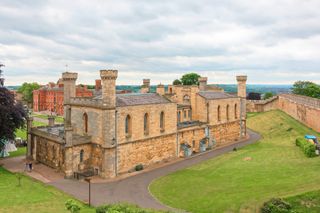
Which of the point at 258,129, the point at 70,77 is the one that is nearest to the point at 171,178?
the point at 70,77

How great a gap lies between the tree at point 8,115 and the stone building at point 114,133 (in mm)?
3024

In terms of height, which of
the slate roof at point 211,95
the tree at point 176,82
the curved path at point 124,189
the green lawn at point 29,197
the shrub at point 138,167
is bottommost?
the curved path at point 124,189

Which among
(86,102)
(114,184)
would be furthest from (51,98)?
(114,184)

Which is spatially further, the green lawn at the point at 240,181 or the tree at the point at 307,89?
the tree at the point at 307,89

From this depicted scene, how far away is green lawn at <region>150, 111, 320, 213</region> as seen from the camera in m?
23.1

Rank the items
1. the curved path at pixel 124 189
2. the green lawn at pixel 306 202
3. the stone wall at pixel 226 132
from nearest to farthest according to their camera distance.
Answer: the green lawn at pixel 306 202 → the curved path at pixel 124 189 → the stone wall at pixel 226 132

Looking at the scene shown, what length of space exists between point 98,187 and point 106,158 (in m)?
3.72

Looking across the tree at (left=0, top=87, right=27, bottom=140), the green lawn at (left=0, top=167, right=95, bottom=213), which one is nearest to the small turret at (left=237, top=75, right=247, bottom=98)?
the tree at (left=0, top=87, right=27, bottom=140)

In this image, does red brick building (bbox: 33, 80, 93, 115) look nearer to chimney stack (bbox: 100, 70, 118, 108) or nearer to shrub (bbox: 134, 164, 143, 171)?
shrub (bbox: 134, 164, 143, 171)

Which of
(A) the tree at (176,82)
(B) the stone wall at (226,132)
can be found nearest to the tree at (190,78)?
(A) the tree at (176,82)

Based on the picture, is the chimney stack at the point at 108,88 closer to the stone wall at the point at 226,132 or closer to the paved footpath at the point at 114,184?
the paved footpath at the point at 114,184

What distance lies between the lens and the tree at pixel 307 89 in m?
88.3

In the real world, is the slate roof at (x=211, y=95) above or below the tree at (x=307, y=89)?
below

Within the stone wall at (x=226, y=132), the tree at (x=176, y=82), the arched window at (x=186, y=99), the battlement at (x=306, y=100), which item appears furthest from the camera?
the tree at (x=176, y=82)
